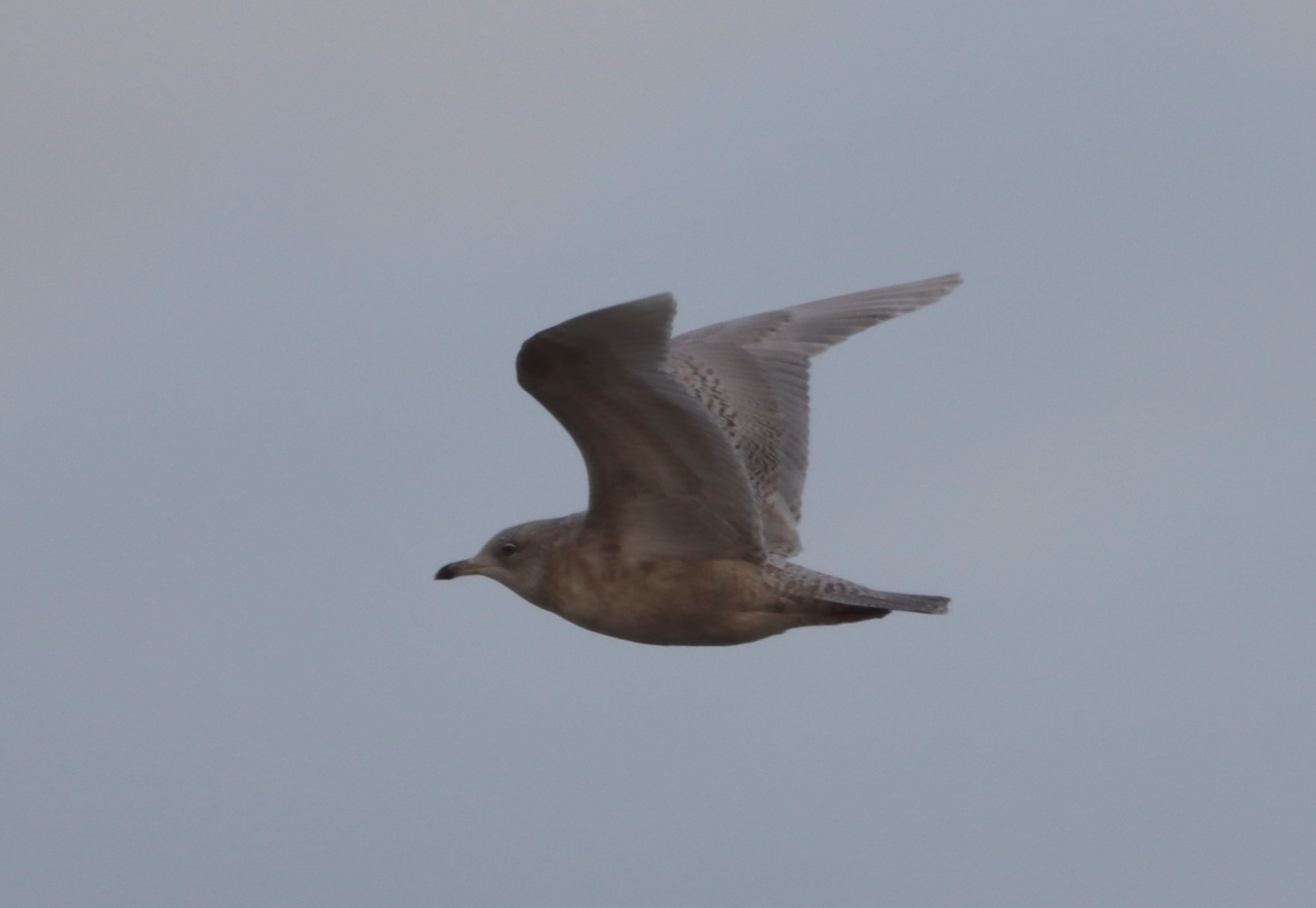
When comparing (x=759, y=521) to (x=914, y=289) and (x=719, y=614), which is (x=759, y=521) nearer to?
(x=719, y=614)

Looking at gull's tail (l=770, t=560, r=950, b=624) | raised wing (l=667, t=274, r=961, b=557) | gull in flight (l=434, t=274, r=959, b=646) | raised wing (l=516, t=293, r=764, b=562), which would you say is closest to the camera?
raised wing (l=516, t=293, r=764, b=562)

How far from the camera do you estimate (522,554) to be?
49.9ft

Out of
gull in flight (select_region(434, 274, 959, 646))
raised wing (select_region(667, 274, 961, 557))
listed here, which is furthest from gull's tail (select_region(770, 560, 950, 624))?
raised wing (select_region(667, 274, 961, 557))

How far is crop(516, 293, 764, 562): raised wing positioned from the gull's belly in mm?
117

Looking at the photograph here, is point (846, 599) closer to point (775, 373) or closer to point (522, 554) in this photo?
point (522, 554)

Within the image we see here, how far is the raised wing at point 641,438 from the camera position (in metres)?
12.9

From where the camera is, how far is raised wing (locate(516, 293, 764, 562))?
42.2ft

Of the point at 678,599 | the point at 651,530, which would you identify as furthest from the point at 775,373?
the point at 678,599

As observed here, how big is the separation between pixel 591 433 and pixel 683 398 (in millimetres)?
810

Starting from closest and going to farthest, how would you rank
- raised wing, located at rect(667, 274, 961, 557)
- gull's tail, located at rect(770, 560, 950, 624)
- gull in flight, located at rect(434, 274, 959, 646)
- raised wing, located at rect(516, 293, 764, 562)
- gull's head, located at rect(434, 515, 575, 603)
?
raised wing, located at rect(516, 293, 764, 562)
gull in flight, located at rect(434, 274, 959, 646)
gull's tail, located at rect(770, 560, 950, 624)
gull's head, located at rect(434, 515, 575, 603)
raised wing, located at rect(667, 274, 961, 557)

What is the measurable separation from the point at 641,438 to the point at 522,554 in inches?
64.0

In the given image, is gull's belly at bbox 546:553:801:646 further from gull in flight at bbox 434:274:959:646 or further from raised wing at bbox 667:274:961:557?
raised wing at bbox 667:274:961:557

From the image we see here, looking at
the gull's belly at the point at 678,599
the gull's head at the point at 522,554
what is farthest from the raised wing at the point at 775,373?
the gull's head at the point at 522,554

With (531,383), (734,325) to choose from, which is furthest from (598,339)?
(734,325)
